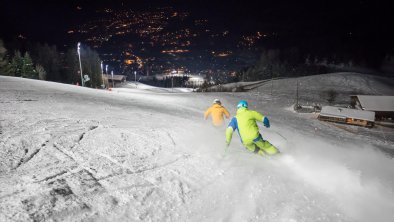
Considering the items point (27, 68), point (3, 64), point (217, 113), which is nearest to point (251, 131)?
point (217, 113)

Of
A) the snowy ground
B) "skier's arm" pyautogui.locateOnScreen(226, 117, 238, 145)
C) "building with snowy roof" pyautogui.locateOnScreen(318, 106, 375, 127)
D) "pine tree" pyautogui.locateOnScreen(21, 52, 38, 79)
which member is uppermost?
"pine tree" pyautogui.locateOnScreen(21, 52, 38, 79)

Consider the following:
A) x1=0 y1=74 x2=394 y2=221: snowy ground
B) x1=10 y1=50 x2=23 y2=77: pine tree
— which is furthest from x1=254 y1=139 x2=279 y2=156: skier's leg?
x1=10 y1=50 x2=23 y2=77: pine tree

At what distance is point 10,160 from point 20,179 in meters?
1.24

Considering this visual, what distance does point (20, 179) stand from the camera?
5.18m

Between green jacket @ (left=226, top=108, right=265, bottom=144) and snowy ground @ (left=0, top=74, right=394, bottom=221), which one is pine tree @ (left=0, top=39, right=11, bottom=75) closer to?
snowy ground @ (left=0, top=74, right=394, bottom=221)

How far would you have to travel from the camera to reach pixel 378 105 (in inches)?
1610

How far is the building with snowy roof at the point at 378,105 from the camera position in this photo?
39.6m

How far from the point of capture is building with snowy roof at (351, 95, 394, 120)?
39.6 m

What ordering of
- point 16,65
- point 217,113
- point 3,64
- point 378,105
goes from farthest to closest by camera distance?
point 16,65, point 3,64, point 378,105, point 217,113

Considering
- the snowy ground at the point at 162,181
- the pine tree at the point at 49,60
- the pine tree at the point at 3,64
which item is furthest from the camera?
the pine tree at the point at 49,60

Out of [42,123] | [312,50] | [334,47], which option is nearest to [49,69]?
[42,123]

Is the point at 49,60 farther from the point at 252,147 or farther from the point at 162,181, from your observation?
the point at 162,181

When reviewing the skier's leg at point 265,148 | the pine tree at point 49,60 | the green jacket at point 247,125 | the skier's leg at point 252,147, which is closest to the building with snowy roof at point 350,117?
the skier's leg at point 265,148

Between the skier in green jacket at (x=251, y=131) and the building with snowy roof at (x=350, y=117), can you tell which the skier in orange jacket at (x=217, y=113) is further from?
the building with snowy roof at (x=350, y=117)
